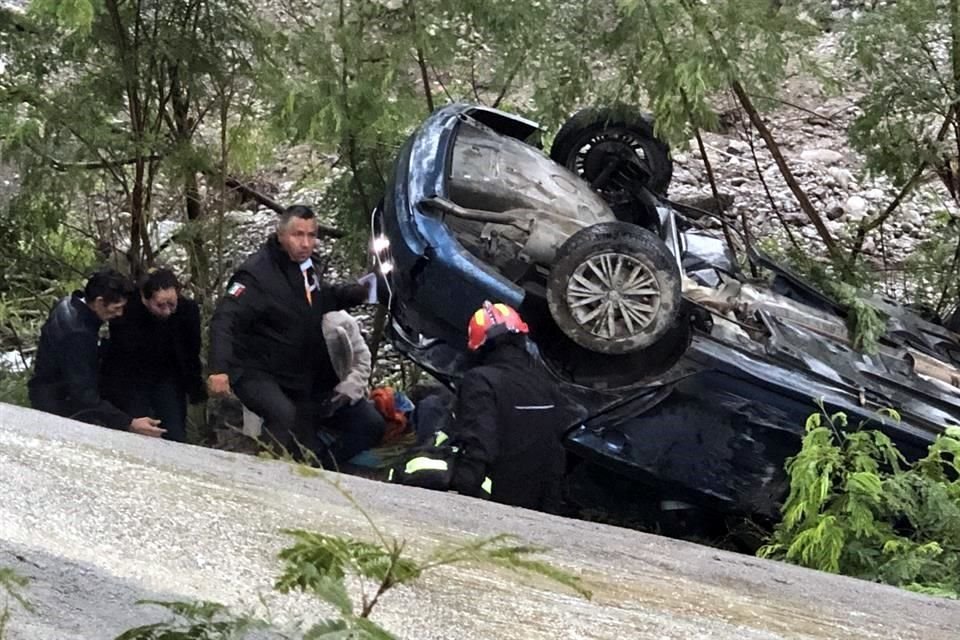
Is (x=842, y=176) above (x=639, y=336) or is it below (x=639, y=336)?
above

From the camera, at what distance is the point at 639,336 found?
14.1 feet

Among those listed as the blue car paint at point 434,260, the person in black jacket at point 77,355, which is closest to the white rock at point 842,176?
the blue car paint at point 434,260

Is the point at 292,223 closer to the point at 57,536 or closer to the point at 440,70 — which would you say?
the point at 440,70

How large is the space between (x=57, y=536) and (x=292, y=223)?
311 cm

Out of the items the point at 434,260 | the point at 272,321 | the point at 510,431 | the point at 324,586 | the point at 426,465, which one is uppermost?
the point at 434,260

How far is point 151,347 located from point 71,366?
511 mm

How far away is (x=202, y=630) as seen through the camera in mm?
1450

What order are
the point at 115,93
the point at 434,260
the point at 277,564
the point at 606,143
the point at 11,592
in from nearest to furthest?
the point at 11,592 < the point at 277,564 < the point at 434,260 < the point at 606,143 < the point at 115,93

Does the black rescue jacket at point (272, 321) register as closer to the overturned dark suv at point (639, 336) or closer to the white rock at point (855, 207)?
the overturned dark suv at point (639, 336)

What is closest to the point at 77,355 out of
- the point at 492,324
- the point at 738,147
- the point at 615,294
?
the point at 492,324

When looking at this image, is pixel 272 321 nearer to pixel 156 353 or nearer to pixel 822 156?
pixel 156 353

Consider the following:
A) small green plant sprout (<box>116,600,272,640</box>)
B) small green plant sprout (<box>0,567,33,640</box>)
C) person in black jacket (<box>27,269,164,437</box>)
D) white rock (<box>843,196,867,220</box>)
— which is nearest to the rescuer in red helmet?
person in black jacket (<box>27,269,164,437</box>)

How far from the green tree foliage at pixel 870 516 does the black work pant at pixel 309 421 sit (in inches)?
85.7

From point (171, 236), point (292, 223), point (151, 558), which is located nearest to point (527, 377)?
point (292, 223)
